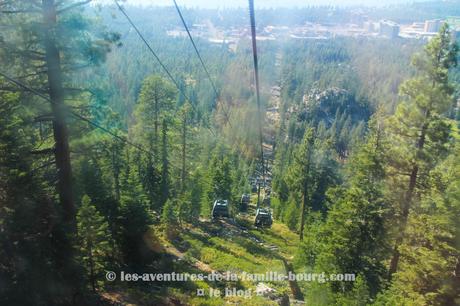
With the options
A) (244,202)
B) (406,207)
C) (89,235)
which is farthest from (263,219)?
(89,235)

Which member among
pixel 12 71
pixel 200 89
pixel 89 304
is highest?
pixel 12 71

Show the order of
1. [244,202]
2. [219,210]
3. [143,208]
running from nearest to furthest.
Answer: [143,208]
[219,210]
[244,202]

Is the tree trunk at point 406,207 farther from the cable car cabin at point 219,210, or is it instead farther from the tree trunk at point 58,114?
the cable car cabin at point 219,210

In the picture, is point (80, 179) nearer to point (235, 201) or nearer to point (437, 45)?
point (437, 45)

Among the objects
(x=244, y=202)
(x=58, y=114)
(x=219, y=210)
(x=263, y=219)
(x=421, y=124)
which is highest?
(x=58, y=114)

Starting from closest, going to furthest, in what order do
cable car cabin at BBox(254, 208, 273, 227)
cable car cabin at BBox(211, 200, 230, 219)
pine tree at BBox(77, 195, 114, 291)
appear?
pine tree at BBox(77, 195, 114, 291) → cable car cabin at BBox(211, 200, 230, 219) → cable car cabin at BBox(254, 208, 273, 227)

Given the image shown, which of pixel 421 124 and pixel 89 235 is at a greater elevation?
pixel 421 124

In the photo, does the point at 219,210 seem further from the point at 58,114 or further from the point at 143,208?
the point at 58,114

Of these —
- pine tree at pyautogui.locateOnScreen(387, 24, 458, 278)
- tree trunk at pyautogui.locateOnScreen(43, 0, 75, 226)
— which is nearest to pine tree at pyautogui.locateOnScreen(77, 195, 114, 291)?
tree trunk at pyautogui.locateOnScreen(43, 0, 75, 226)

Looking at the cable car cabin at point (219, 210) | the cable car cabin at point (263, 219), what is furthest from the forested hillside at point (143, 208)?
the cable car cabin at point (263, 219)

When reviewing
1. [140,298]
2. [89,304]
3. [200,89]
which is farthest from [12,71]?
[200,89]

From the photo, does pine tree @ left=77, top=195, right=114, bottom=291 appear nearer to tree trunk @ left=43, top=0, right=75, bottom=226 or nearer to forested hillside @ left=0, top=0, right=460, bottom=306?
forested hillside @ left=0, top=0, right=460, bottom=306
